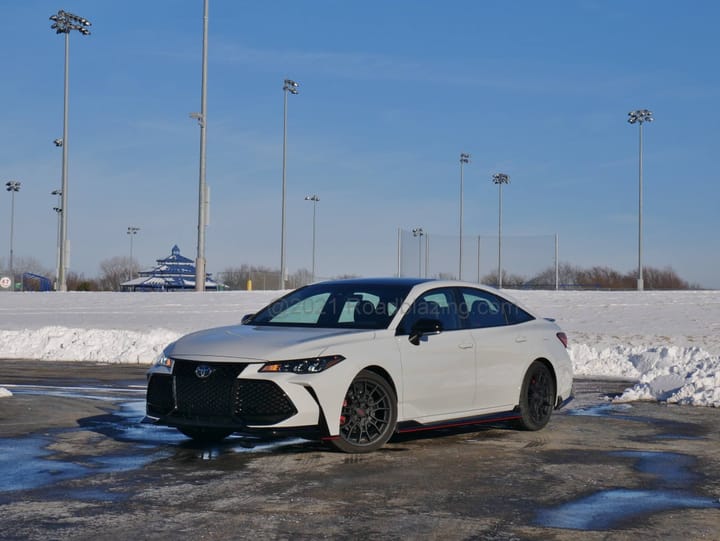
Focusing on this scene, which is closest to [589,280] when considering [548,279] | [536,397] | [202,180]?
[548,279]

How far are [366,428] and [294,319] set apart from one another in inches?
65.7

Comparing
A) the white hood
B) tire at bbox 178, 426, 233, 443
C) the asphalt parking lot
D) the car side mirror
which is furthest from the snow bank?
tire at bbox 178, 426, 233, 443

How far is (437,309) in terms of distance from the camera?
10227 mm

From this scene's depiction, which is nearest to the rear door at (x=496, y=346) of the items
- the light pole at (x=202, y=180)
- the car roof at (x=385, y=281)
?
the car roof at (x=385, y=281)

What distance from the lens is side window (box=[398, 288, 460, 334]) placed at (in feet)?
32.5

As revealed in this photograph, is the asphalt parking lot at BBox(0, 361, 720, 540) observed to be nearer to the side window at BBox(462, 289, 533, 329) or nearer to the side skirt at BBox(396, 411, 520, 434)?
the side skirt at BBox(396, 411, 520, 434)

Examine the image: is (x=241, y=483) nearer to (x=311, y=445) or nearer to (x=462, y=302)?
(x=311, y=445)

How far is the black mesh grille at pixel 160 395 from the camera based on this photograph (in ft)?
29.6

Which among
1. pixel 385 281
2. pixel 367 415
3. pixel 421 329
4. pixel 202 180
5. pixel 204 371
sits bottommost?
pixel 367 415

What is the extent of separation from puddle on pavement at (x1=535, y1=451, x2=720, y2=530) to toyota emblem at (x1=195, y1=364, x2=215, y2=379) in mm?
3253

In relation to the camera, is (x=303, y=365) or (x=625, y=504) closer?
(x=625, y=504)

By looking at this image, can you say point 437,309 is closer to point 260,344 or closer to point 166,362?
point 260,344

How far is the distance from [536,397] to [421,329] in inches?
79.4

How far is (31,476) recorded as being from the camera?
300 inches
